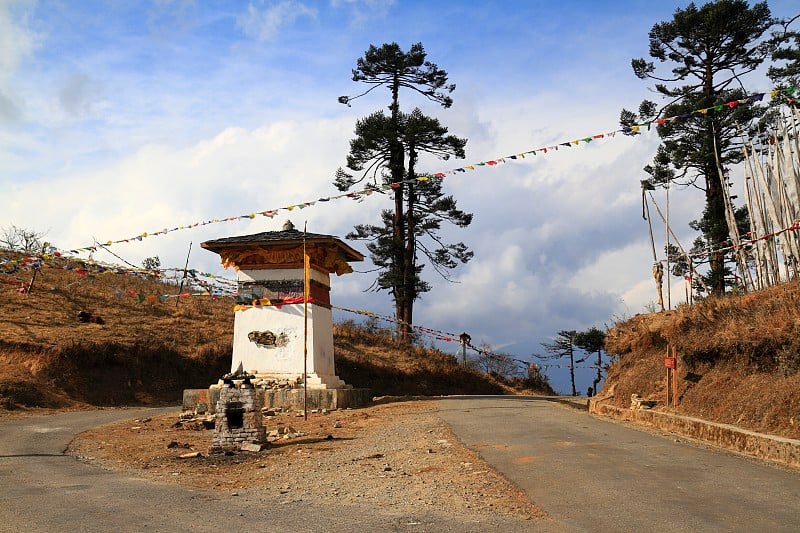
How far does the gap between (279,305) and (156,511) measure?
41.6 ft

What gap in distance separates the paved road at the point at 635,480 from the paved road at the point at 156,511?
1154mm

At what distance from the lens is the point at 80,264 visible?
80.3 ft

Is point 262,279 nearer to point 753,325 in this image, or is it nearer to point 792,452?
point 753,325

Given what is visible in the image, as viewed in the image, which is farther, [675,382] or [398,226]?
[398,226]

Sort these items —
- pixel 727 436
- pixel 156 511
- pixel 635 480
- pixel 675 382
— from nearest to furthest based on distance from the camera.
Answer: pixel 156 511 → pixel 635 480 → pixel 727 436 → pixel 675 382

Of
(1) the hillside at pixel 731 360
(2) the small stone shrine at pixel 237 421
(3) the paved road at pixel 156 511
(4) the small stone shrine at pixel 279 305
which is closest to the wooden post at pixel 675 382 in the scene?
(1) the hillside at pixel 731 360

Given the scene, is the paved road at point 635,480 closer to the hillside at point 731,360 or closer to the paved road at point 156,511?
the paved road at point 156,511

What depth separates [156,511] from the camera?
7355 millimetres

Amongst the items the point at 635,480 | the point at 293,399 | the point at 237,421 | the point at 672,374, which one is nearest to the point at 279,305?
the point at 293,399

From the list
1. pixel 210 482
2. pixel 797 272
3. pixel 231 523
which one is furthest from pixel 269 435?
pixel 797 272

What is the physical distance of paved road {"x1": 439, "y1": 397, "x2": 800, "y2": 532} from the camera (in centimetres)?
643

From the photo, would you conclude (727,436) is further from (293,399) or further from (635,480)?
(293,399)

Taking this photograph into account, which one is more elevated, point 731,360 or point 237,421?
point 731,360

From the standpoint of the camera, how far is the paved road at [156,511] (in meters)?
6.53
